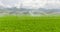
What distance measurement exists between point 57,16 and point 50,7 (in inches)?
20.1

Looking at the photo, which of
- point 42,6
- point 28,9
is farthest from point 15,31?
point 42,6

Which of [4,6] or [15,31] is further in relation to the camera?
[4,6]

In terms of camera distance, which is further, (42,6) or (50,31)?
(42,6)

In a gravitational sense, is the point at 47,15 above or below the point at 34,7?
below

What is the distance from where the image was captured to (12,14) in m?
5.70

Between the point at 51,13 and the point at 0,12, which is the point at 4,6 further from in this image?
the point at 51,13

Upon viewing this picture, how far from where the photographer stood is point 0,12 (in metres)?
5.52

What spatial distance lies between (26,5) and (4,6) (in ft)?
2.98

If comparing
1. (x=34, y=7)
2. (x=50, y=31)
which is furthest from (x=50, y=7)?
(x=50, y=31)

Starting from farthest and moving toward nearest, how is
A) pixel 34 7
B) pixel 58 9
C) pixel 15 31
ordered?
1. pixel 34 7
2. pixel 58 9
3. pixel 15 31

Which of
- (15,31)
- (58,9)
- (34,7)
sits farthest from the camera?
(34,7)

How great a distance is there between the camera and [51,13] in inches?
237

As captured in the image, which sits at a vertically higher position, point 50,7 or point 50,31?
point 50,7

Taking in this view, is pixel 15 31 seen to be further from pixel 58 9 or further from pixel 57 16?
pixel 57 16
